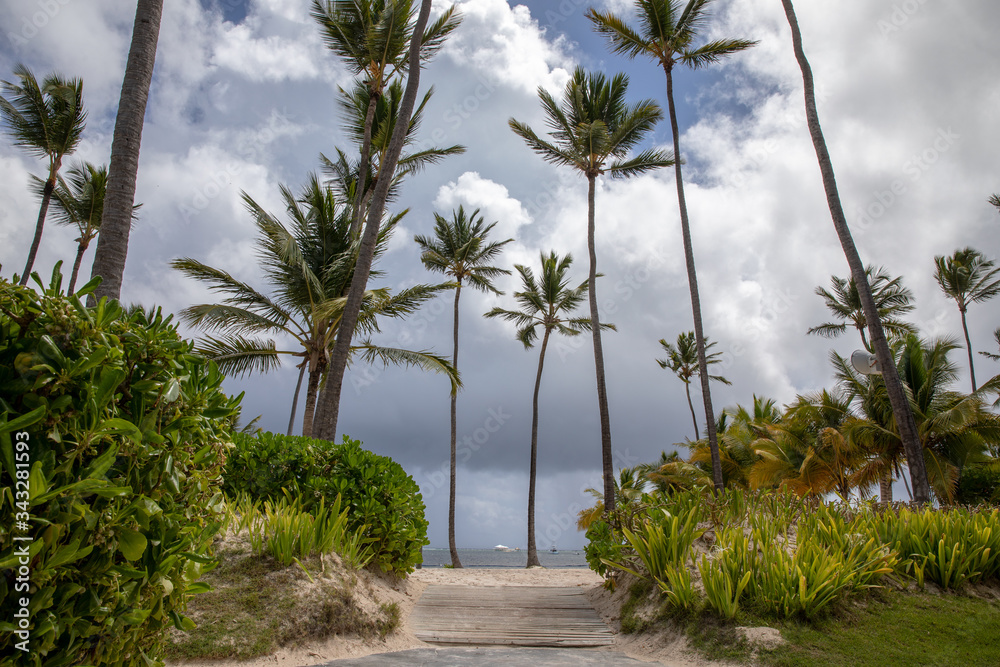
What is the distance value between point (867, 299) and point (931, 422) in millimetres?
9219

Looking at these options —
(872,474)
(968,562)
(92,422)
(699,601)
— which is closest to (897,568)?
(968,562)

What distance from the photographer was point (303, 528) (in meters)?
5.37

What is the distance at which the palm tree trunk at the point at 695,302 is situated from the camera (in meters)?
14.9

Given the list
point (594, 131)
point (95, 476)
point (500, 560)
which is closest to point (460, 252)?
point (594, 131)

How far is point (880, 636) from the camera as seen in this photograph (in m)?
4.89

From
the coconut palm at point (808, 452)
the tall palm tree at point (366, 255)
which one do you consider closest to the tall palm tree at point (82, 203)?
the tall palm tree at point (366, 255)

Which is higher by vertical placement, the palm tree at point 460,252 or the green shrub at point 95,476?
the palm tree at point 460,252

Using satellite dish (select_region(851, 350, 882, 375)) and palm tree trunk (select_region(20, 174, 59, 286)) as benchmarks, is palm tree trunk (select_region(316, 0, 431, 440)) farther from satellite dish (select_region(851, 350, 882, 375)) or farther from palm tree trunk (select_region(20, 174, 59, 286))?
palm tree trunk (select_region(20, 174, 59, 286))

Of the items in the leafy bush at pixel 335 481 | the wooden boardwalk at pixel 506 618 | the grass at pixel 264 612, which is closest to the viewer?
the grass at pixel 264 612

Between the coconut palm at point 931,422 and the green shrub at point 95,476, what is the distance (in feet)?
63.8

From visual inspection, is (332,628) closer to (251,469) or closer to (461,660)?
(461,660)

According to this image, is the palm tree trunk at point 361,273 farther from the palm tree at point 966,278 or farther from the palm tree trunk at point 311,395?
the palm tree at point 966,278

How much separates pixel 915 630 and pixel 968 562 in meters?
1.69

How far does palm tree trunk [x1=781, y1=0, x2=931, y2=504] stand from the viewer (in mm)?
9430
